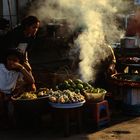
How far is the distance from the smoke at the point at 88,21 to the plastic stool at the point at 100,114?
1603 millimetres

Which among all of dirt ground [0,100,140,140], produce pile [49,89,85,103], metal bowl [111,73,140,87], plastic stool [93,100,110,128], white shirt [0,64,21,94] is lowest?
dirt ground [0,100,140,140]

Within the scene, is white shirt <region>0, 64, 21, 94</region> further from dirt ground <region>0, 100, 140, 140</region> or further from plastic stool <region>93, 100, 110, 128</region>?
plastic stool <region>93, 100, 110, 128</region>

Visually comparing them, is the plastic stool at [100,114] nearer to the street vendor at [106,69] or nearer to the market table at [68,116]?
the market table at [68,116]

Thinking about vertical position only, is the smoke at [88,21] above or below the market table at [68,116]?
above

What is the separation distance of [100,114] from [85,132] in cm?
54

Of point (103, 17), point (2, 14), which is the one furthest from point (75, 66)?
point (2, 14)

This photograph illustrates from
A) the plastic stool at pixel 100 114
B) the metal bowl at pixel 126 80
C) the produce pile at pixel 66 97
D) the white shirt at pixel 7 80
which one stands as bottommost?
the plastic stool at pixel 100 114

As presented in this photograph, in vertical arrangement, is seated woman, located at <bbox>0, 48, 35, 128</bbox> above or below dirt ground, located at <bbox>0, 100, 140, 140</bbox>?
above

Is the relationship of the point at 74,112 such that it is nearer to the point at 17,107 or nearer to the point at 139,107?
the point at 17,107

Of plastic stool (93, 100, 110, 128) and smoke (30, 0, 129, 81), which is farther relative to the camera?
smoke (30, 0, 129, 81)

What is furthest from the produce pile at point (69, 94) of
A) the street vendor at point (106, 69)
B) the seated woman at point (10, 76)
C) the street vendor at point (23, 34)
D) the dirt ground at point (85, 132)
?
the street vendor at point (106, 69)

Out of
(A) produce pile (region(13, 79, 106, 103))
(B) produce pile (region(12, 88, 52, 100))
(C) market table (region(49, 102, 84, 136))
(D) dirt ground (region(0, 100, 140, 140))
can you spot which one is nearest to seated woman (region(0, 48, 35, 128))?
(B) produce pile (region(12, 88, 52, 100))

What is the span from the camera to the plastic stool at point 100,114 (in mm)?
7613

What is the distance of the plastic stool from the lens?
761 centimetres
